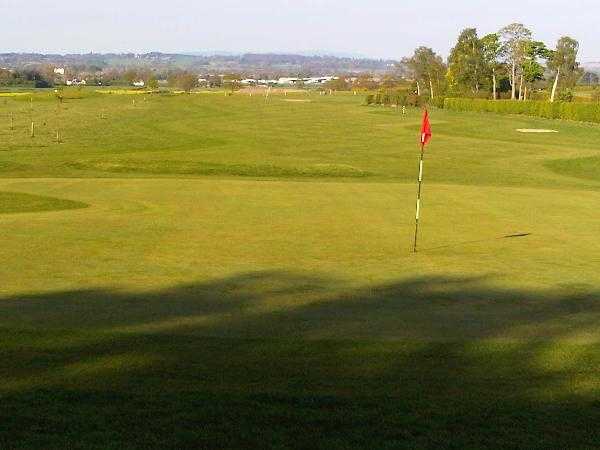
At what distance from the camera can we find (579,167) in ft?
147

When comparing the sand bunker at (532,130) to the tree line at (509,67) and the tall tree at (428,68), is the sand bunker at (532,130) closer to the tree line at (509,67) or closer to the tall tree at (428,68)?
the tree line at (509,67)

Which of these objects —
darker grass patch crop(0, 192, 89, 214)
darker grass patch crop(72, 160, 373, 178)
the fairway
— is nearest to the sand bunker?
darker grass patch crop(72, 160, 373, 178)

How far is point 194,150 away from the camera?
174 feet

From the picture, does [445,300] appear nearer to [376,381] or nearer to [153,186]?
[376,381]

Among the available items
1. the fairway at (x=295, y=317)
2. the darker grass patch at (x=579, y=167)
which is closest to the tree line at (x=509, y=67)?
the darker grass patch at (x=579, y=167)

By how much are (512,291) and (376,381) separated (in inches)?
200

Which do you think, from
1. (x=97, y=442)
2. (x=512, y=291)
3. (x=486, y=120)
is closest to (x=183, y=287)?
(x=512, y=291)

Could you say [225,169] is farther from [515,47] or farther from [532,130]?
[515,47]

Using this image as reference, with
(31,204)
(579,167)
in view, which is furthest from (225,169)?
(579,167)

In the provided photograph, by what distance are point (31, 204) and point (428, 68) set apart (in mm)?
121091

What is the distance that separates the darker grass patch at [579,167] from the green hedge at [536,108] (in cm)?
3496

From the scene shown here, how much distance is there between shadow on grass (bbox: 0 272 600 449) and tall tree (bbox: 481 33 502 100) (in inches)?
4495

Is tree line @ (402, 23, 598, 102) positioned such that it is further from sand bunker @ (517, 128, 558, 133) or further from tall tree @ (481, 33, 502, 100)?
sand bunker @ (517, 128, 558, 133)

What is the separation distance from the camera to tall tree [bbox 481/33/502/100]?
123 meters
